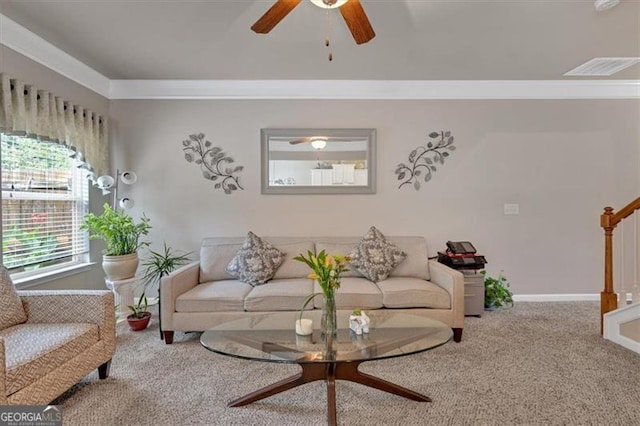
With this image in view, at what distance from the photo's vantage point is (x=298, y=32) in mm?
3006

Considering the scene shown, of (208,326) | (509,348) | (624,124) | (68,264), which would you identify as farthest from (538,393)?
(68,264)

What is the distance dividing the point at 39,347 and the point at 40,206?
1.85 meters

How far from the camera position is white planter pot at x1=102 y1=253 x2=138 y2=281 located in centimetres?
340

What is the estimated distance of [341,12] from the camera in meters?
1.99

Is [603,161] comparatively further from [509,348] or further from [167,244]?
[167,244]

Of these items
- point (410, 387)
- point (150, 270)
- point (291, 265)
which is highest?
point (291, 265)

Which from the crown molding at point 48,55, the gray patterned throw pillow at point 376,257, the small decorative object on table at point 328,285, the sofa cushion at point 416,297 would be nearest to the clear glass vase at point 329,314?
the small decorative object on table at point 328,285

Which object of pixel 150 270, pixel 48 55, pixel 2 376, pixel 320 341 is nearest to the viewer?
pixel 2 376

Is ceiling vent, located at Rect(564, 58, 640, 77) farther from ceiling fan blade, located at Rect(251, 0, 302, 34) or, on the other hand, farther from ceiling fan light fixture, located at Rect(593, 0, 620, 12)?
ceiling fan blade, located at Rect(251, 0, 302, 34)

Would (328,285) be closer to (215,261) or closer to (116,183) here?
(215,261)

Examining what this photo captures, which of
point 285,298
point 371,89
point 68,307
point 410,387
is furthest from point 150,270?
point 371,89

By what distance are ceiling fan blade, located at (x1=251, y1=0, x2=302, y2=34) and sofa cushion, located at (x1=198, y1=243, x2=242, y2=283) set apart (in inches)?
88.2

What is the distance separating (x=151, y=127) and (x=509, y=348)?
14.1ft

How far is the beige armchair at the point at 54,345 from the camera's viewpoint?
1.80 metres
